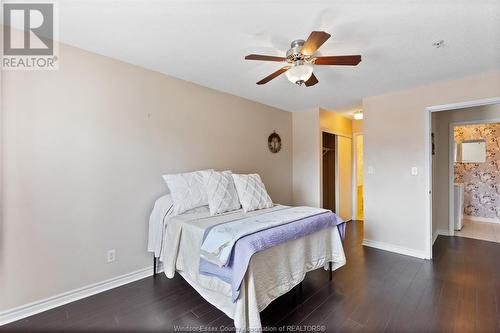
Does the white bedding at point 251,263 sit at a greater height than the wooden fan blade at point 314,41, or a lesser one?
lesser

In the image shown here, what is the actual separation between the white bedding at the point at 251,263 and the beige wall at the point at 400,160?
1.55m

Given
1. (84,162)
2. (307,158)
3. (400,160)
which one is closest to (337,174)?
(307,158)

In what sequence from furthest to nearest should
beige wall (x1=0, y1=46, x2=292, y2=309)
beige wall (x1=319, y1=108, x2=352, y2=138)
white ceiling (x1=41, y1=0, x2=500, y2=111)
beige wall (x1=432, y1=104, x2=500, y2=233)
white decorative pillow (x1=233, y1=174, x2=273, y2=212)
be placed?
beige wall (x1=319, y1=108, x2=352, y2=138) < beige wall (x1=432, y1=104, x2=500, y2=233) < white decorative pillow (x1=233, y1=174, x2=273, y2=212) < beige wall (x1=0, y1=46, x2=292, y2=309) < white ceiling (x1=41, y1=0, x2=500, y2=111)

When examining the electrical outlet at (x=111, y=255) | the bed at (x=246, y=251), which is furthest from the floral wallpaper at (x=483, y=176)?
the electrical outlet at (x=111, y=255)

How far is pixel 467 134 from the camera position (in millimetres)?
5301

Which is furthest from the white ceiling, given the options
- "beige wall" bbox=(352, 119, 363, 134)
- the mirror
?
the mirror

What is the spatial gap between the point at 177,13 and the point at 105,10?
0.51m

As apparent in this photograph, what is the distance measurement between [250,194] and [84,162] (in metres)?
1.67

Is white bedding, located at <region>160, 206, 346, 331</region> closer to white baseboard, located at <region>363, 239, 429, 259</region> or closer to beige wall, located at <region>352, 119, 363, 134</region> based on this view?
white baseboard, located at <region>363, 239, 429, 259</region>

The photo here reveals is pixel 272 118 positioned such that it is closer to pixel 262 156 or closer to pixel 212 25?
pixel 262 156

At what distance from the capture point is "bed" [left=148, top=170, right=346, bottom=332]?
5.30 feet

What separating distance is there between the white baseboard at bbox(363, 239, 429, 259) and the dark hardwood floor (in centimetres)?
36

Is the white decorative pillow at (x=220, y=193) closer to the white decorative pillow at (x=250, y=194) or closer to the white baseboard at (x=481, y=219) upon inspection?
the white decorative pillow at (x=250, y=194)

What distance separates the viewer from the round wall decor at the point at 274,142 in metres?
4.21
